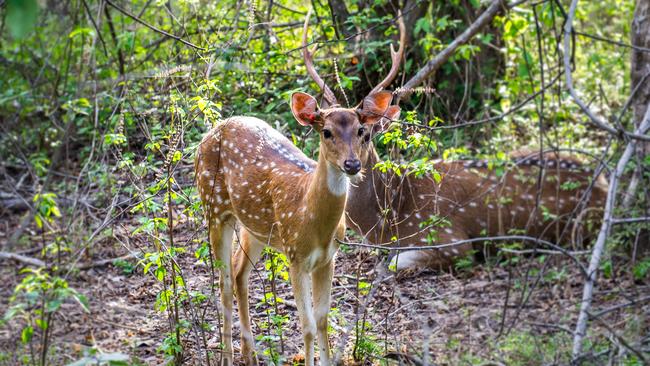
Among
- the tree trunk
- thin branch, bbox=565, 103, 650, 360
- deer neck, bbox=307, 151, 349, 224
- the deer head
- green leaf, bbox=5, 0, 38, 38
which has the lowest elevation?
thin branch, bbox=565, 103, 650, 360

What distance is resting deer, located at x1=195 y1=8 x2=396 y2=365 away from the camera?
557 centimetres

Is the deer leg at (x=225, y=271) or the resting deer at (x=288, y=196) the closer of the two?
the resting deer at (x=288, y=196)

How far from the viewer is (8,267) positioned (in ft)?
25.1

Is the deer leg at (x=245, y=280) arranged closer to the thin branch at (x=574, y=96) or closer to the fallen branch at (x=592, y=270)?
the fallen branch at (x=592, y=270)

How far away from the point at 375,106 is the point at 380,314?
1516 mm

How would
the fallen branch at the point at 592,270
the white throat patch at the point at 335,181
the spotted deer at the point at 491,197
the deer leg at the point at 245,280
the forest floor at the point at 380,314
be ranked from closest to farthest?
the fallen branch at the point at 592,270
the forest floor at the point at 380,314
the white throat patch at the point at 335,181
the deer leg at the point at 245,280
the spotted deer at the point at 491,197

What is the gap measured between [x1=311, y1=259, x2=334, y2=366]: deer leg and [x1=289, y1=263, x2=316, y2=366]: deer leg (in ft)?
0.47

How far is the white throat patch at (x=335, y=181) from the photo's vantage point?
18.2 ft

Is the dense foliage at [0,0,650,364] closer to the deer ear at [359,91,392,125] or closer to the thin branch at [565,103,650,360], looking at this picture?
the deer ear at [359,91,392,125]

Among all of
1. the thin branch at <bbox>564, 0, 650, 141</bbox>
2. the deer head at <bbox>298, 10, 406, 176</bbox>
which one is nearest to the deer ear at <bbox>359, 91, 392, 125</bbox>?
the deer head at <bbox>298, 10, 406, 176</bbox>

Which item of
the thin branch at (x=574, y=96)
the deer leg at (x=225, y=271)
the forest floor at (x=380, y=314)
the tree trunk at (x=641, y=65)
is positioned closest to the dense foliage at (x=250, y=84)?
the forest floor at (x=380, y=314)

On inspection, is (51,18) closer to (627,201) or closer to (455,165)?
(455,165)

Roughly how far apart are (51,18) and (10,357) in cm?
723

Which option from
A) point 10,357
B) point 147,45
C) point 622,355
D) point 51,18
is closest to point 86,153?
point 147,45
